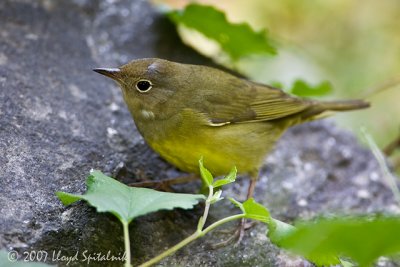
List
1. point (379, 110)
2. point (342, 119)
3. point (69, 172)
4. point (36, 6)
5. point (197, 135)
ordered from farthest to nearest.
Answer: point (379, 110), point (342, 119), point (36, 6), point (197, 135), point (69, 172)

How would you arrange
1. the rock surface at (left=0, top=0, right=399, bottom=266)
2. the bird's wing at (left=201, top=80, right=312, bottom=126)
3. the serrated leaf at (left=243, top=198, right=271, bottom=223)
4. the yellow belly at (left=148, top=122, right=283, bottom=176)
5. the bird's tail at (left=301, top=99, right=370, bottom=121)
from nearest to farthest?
1. the serrated leaf at (left=243, top=198, right=271, bottom=223)
2. the rock surface at (left=0, top=0, right=399, bottom=266)
3. the yellow belly at (left=148, top=122, right=283, bottom=176)
4. the bird's wing at (left=201, top=80, right=312, bottom=126)
5. the bird's tail at (left=301, top=99, right=370, bottom=121)

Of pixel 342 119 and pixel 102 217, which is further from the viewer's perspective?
pixel 342 119

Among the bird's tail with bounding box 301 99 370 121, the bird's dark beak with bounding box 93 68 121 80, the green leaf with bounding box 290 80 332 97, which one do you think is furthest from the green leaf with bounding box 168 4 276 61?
the bird's dark beak with bounding box 93 68 121 80

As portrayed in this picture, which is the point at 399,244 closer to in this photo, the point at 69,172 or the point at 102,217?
the point at 102,217

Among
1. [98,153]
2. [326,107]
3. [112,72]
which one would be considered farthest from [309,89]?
[98,153]

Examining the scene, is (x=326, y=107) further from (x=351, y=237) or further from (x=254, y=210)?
(x=351, y=237)

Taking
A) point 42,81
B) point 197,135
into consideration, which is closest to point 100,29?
point 42,81

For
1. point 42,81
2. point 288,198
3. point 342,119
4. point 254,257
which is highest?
point 342,119

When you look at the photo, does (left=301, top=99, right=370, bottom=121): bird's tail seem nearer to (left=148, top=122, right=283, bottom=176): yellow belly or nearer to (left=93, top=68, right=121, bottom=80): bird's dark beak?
(left=148, top=122, right=283, bottom=176): yellow belly
